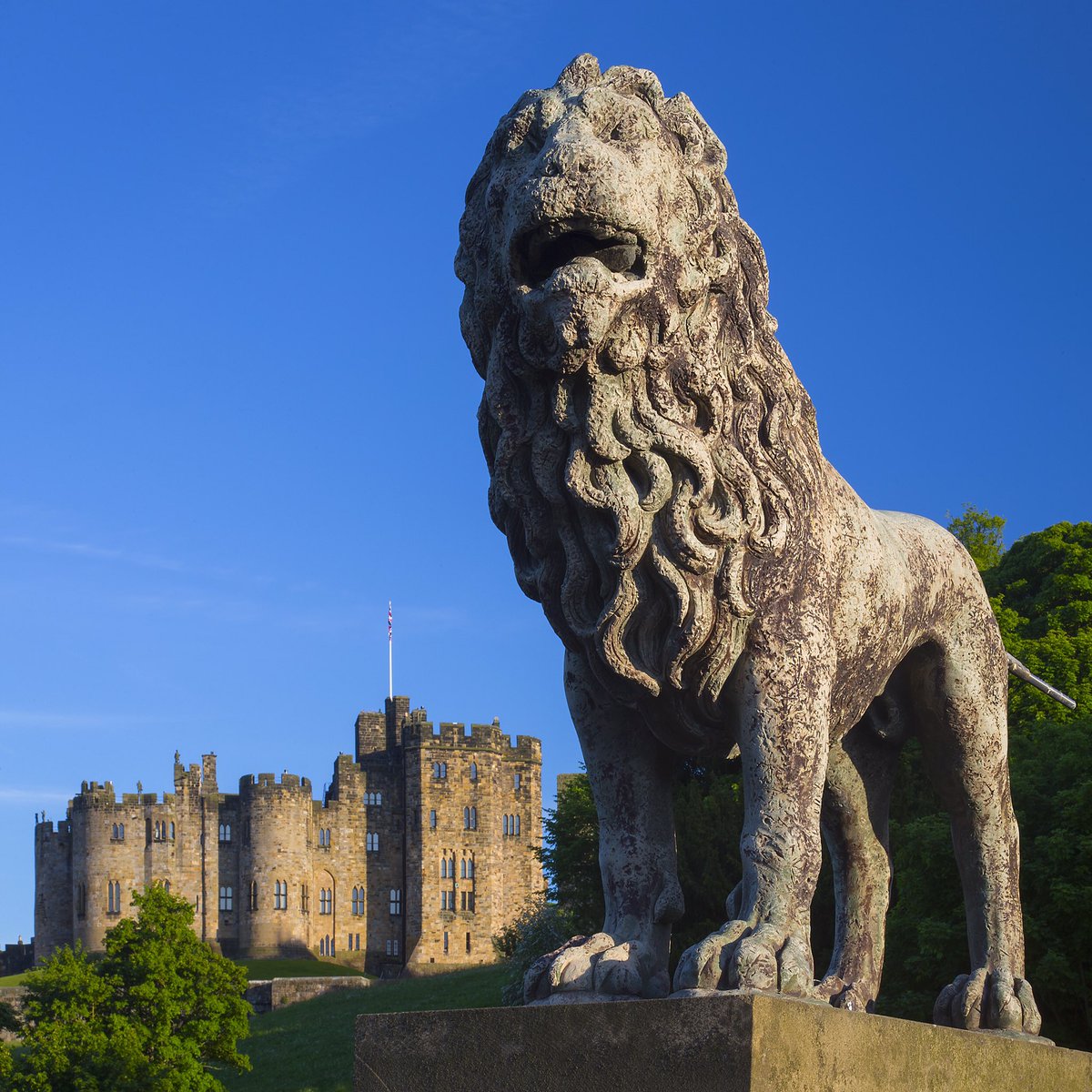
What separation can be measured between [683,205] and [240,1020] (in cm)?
3805

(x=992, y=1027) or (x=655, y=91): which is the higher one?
(x=655, y=91)

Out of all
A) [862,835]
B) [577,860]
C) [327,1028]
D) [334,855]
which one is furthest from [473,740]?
[862,835]

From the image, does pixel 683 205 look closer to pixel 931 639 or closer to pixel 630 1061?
pixel 931 639

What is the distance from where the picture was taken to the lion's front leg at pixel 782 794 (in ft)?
17.8

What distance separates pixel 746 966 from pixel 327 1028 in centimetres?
5358

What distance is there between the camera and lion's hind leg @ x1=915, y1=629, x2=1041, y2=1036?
6.60 m

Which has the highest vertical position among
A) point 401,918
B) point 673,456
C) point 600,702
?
point 673,456

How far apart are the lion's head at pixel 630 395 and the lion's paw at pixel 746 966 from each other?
0.77 m

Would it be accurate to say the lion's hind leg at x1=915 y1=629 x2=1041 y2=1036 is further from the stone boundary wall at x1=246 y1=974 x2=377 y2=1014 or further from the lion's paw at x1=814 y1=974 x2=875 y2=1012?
the stone boundary wall at x1=246 y1=974 x2=377 y2=1014

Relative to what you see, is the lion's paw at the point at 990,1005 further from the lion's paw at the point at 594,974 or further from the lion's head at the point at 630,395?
the lion's head at the point at 630,395

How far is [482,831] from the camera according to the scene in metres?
88.8

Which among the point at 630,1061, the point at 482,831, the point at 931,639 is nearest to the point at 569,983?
the point at 630,1061

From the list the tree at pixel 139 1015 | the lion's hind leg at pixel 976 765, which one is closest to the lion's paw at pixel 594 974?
the lion's hind leg at pixel 976 765

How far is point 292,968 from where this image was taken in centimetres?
8038
